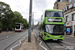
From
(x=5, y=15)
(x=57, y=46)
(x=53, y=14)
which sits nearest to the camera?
(x=57, y=46)

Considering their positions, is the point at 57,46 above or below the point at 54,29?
below

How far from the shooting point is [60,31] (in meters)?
12.8

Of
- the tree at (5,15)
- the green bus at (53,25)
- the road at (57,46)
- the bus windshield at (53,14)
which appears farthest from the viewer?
the tree at (5,15)

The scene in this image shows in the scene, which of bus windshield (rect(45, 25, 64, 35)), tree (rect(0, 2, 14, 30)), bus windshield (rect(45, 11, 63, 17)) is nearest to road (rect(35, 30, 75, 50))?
bus windshield (rect(45, 25, 64, 35))

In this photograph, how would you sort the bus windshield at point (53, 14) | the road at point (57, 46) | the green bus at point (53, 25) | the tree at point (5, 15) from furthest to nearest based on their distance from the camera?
the tree at point (5, 15), the bus windshield at point (53, 14), the green bus at point (53, 25), the road at point (57, 46)

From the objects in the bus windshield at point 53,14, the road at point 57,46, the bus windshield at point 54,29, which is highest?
the bus windshield at point 53,14

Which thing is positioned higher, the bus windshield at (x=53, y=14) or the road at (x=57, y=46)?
the bus windshield at (x=53, y=14)

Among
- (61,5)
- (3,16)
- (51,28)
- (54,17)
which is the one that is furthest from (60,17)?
(61,5)

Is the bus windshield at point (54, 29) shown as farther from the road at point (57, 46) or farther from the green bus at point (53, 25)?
the road at point (57, 46)

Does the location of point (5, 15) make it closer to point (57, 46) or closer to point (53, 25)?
point (53, 25)

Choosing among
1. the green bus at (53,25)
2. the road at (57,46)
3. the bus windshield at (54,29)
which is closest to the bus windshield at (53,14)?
the green bus at (53,25)

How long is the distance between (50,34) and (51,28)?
29.1 inches

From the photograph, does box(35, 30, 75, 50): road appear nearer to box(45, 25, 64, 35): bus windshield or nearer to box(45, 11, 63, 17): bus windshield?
box(45, 25, 64, 35): bus windshield

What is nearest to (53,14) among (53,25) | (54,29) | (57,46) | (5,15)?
(53,25)
